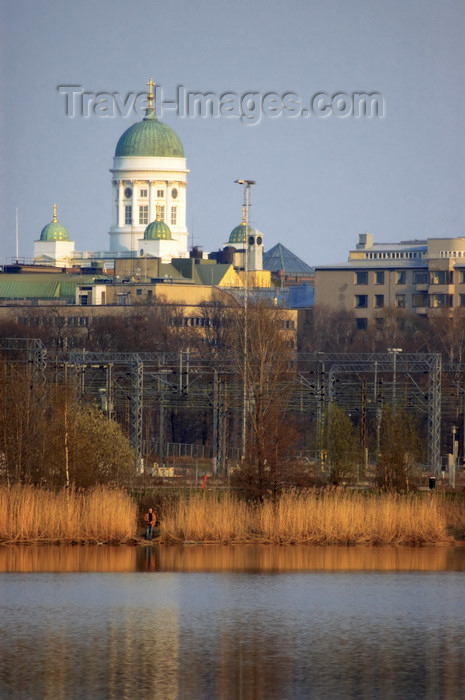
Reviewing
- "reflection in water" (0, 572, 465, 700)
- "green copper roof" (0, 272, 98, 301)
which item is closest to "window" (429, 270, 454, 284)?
"green copper roof" (0, 272, 98, 301)

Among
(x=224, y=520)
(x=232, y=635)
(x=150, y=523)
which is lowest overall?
(x=232, y=635)

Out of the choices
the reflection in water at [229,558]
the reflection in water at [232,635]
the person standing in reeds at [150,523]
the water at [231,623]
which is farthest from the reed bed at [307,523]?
the reflection in water at [232,635]

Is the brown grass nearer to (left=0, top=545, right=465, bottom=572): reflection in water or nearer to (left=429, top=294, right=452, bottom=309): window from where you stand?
(left=0, top=545, right=465, bottom=572): reflection in water

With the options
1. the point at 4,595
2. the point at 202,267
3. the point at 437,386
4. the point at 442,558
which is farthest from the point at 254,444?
the point at 202,267

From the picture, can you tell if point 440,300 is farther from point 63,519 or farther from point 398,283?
point 63,519

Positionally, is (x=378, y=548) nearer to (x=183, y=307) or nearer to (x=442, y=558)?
(x=442, y=558)

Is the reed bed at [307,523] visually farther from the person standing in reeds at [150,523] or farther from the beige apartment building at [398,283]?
the beige apartment building at [398,283]

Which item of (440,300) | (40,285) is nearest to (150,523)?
(440,300)
